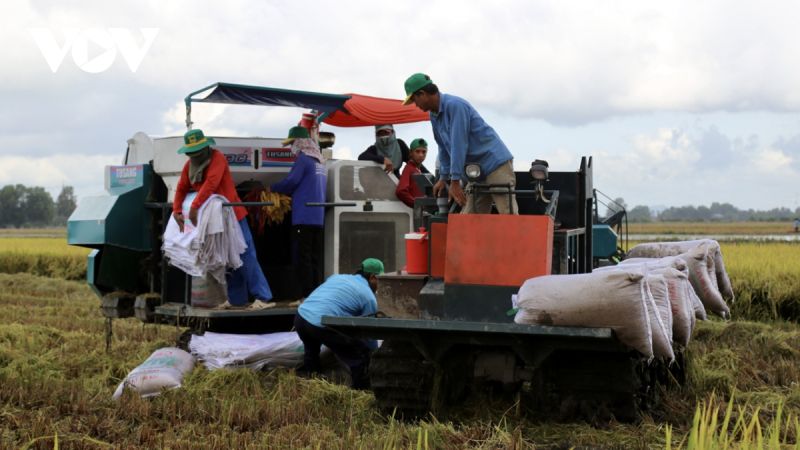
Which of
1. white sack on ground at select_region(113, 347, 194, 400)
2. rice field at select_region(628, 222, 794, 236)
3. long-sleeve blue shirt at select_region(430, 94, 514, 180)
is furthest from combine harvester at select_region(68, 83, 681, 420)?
rice field at select_region(628, 222, 794, 236)

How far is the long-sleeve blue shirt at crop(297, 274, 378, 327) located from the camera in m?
8.36

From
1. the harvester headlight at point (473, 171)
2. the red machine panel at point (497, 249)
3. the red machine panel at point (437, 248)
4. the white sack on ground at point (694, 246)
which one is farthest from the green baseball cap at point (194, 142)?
the white sack on ground at point (694, 246)

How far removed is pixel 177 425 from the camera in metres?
6.77

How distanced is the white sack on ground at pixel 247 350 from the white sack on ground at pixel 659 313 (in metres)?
3.69

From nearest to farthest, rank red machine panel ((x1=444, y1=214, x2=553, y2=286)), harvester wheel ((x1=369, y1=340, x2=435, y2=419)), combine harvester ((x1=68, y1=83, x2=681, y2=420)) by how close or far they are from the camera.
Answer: combine harvester ((x1=68, y1=83, x2=681, y2=420)), red machine panel ((x1=444, y1=214, x2=553, y2=286)), harvester wheel ((x1=369, y1=340, x2=435, y2=419))

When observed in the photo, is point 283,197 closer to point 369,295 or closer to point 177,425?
point 369,295

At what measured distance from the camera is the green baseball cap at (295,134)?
1030 cm

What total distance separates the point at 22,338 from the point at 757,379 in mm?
7564

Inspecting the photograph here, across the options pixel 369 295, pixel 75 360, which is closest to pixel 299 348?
pixel 369 295

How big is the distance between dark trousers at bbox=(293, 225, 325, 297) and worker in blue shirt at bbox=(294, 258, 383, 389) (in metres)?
1.70

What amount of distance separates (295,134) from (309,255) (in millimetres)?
1241

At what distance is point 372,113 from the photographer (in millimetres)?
12055

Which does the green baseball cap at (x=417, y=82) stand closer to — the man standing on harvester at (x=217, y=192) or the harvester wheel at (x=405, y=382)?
the harvester wheel at (x=405, y=382)

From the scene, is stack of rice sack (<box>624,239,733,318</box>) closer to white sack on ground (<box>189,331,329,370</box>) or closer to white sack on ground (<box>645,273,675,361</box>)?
white sack on ground (<box>645,273,675,361</box>)
